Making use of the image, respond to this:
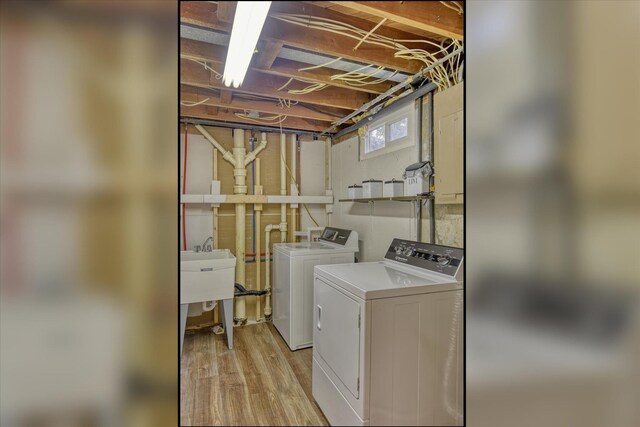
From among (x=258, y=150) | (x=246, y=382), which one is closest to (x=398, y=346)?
(x=246, y=382)

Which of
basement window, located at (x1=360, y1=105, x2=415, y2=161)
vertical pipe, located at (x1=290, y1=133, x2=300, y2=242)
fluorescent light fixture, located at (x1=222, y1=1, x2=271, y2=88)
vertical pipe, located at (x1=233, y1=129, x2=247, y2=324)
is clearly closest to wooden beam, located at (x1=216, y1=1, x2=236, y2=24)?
fluorescent light fixture, located at (x1=222, y1=1, x2=271, y2=88)

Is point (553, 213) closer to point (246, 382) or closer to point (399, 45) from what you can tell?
point (399, 45)

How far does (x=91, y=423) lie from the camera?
0.87 feet

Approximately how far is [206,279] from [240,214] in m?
0.86

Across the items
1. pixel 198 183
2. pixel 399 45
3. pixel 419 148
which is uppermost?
pixel 399 45

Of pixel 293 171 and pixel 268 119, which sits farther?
pixel 293 171

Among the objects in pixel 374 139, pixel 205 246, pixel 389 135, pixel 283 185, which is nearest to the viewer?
pixel 389 135

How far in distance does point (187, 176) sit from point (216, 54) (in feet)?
5.59

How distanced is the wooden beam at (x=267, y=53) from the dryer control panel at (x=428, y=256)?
155cm

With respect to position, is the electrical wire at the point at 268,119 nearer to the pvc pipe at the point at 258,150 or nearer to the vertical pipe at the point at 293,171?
the pvc pipe at the point at 258,150

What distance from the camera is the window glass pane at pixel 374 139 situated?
110 inches

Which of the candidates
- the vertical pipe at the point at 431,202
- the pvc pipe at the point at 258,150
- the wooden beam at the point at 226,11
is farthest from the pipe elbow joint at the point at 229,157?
the vertical pipe at the point at 431,202

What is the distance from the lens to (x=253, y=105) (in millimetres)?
2793

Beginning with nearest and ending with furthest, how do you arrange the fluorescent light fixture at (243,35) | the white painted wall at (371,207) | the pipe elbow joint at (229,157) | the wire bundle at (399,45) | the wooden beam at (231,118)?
the fluorescent light fixture at (243,35), the wire bundle at (399,45), the white painted wall at (371,207), the wooden beam at (231,118), the pipe elbow joint at (229,157)
